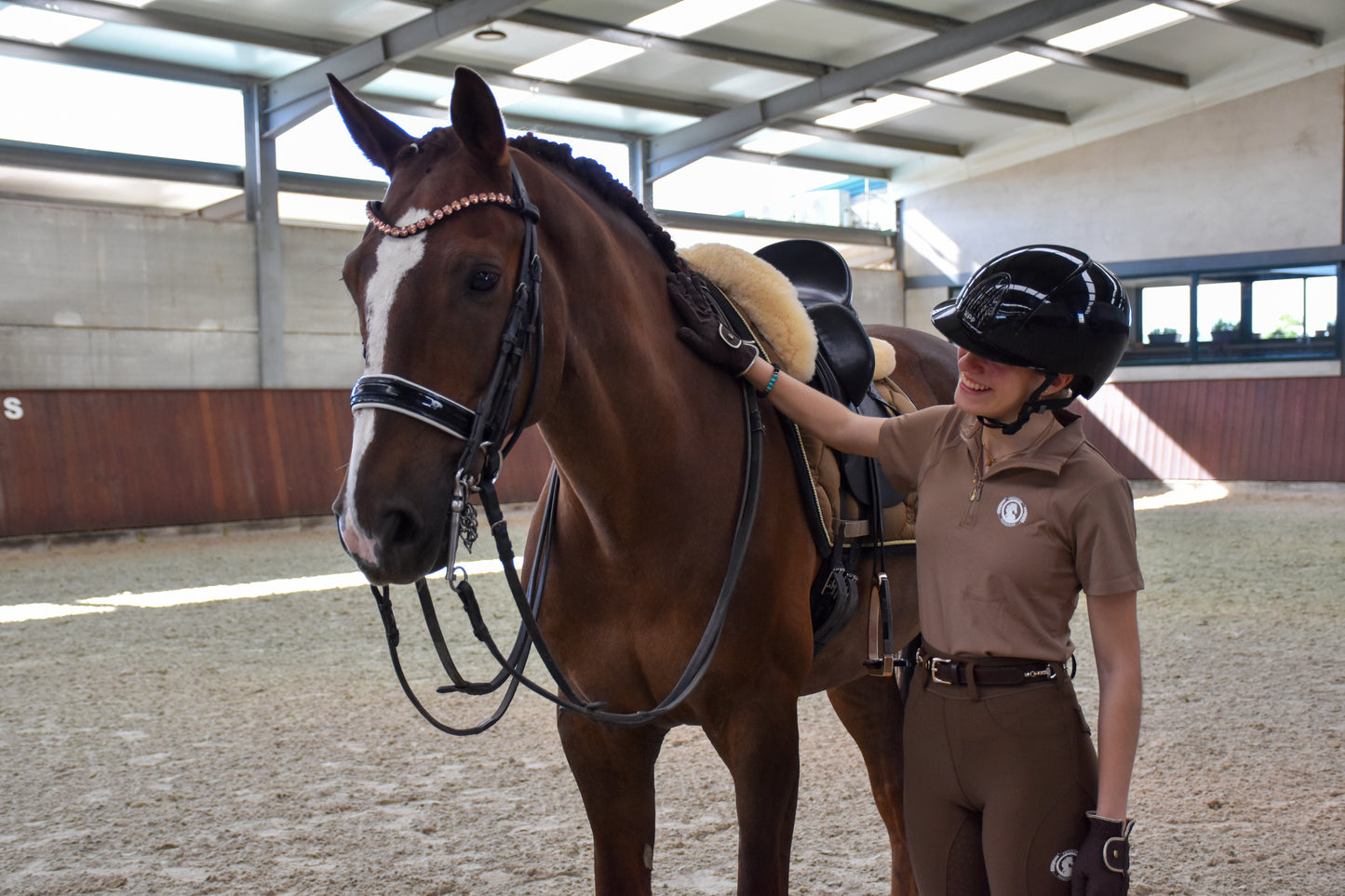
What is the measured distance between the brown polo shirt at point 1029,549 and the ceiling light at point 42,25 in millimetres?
11709

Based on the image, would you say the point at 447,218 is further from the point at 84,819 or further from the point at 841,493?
the point at 84,819

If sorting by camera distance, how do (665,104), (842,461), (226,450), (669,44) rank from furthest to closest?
(665,104) < (669,44) < (226,450) < (842,461)

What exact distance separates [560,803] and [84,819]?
1.45 m

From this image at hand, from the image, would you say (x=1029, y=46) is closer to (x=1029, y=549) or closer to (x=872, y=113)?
(x=872, y=113)

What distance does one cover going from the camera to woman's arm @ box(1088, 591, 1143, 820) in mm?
1516

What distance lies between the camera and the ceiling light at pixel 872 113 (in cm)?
1655

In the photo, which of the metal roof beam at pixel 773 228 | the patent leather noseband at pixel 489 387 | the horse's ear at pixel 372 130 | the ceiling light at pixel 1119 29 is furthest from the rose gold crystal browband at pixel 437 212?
the metal roof beam at pixel 773 228

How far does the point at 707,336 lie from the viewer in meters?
2.03

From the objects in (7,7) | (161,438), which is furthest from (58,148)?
(161,438)

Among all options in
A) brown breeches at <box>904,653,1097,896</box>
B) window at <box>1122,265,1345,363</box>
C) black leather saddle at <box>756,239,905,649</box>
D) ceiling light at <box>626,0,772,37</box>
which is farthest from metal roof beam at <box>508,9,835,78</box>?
brown breeches at <box>904,653,1097,896</box>

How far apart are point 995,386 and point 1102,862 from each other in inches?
25.8

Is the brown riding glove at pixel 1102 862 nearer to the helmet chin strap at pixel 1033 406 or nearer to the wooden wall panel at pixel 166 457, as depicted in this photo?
the helmet chin strap at pixel 1033 406

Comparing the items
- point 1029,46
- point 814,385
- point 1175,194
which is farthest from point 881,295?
point 814,385

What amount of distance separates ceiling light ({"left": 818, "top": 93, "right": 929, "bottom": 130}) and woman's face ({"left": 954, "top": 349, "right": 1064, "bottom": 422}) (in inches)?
605
